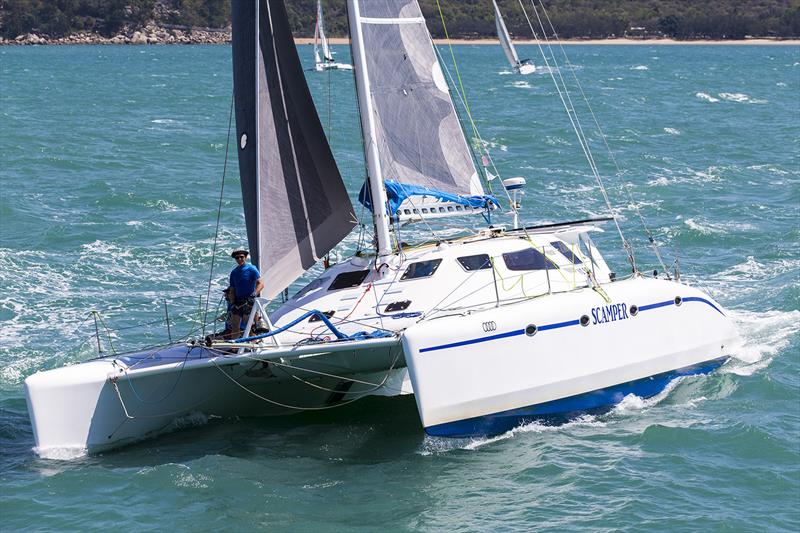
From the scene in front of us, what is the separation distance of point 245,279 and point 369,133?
8.35 ft

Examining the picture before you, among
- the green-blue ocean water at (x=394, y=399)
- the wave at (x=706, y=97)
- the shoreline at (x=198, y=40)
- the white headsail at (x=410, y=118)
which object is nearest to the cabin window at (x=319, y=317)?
the green-blue ocean water at (x=394, y=399)

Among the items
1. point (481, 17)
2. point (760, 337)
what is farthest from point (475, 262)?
point (481, 17)

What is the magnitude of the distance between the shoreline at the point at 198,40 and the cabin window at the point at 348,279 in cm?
11127

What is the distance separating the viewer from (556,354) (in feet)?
49.7

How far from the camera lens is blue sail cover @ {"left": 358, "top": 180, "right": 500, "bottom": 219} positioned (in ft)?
55.8

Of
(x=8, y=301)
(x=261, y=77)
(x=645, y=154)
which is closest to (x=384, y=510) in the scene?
(x=261, y=77)

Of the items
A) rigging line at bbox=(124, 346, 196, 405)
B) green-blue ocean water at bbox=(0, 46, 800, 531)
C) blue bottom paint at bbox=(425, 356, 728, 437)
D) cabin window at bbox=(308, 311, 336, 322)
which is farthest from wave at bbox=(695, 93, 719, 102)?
rigging line at bbox=(124, 346, 196, 405)

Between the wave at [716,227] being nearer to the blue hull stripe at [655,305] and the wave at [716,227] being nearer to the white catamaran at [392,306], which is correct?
the white catamaran at [392,306]

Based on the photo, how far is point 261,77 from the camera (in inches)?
632

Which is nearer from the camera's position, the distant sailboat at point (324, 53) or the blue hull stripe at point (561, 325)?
the blue hull stripe at point (561, 325)

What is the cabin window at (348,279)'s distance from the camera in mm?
16469

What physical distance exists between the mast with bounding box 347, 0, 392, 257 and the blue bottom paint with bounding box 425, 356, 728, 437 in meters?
2.87

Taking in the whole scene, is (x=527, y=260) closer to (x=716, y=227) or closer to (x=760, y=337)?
(x=760, y=337)

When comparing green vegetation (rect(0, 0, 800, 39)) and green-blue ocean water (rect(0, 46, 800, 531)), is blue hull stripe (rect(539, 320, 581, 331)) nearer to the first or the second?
green-blue ocean water (rect(0, 46, 800, 531))
